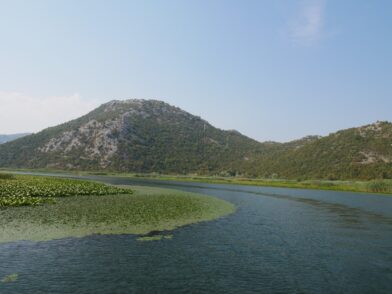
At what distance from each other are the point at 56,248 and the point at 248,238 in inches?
735

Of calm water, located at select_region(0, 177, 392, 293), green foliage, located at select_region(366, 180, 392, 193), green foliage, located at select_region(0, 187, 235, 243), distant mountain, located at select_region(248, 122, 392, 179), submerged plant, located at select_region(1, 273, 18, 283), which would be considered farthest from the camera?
distant mountain, located at select_region(248, 122, 392, 179)

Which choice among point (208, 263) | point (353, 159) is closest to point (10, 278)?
point (208, 263)

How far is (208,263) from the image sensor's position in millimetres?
26062

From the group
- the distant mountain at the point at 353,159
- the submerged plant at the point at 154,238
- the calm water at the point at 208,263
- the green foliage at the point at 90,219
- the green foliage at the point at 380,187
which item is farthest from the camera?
the distant mountain at the point at 353,159

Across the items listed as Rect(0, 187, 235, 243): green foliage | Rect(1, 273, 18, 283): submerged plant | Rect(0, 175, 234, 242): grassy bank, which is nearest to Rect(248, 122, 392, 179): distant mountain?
Rect(0, 187, 235, 243): green foliage

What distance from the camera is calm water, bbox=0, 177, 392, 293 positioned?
2125cm

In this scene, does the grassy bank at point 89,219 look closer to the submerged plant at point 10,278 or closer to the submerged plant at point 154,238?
the submerged plant at point 154,238

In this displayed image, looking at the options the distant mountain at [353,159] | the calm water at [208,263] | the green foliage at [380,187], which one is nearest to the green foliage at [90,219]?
the calm water at [208,263]

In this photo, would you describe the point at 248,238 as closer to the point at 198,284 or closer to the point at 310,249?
the point at 310,249

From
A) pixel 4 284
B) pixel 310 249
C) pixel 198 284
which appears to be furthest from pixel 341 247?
pixel 4 284

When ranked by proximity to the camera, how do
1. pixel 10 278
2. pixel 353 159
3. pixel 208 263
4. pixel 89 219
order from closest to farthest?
pixel 10 278, pixel 208 263, pixel 89 219, pixel 353 159

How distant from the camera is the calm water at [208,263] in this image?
69.7 ft

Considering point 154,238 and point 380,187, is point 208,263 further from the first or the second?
point 380,187

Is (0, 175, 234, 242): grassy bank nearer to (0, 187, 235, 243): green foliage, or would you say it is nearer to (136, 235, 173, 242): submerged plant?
(0, 187, 235, 243): green foliage
